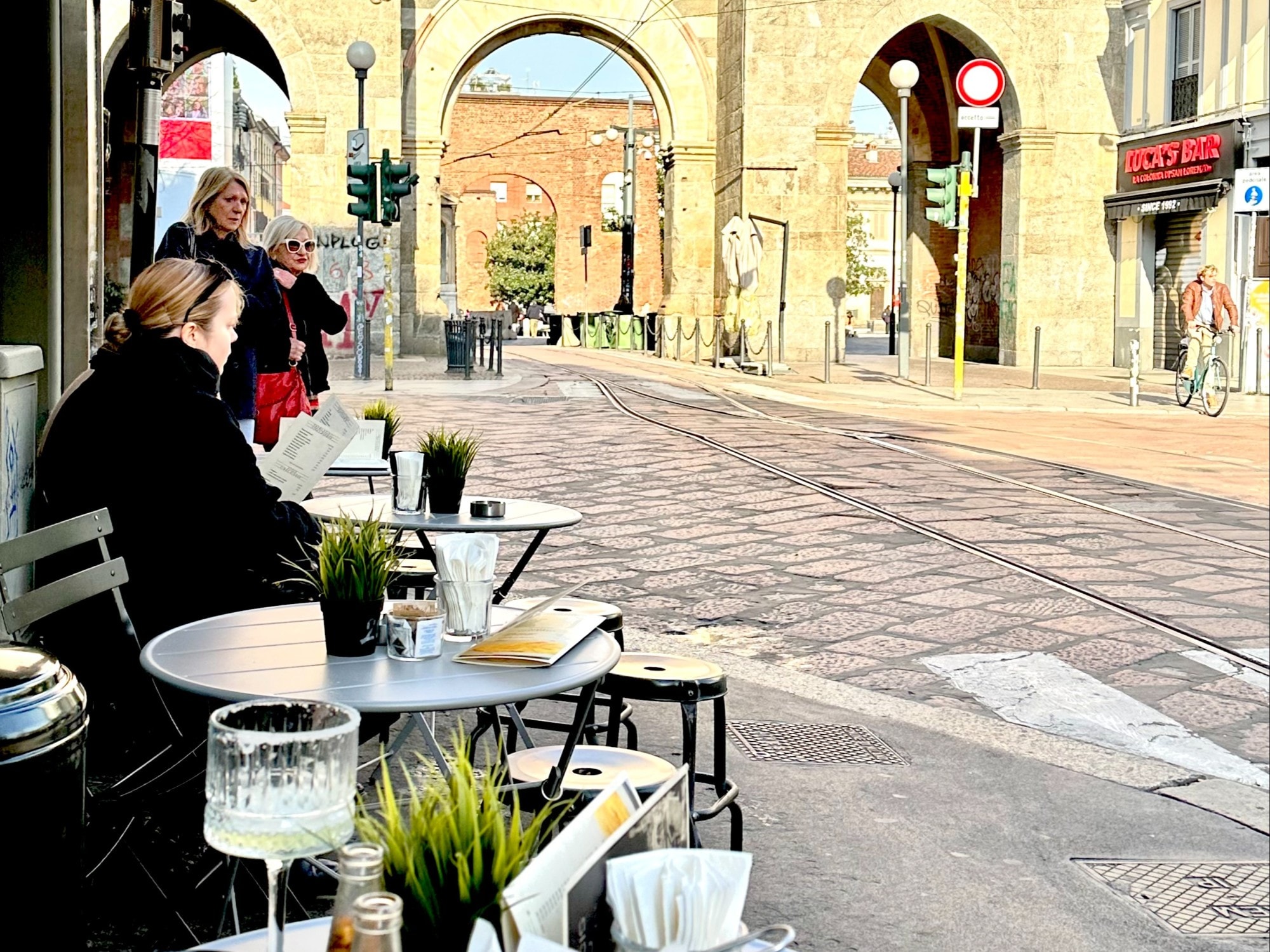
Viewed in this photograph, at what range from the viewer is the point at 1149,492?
10.7 m

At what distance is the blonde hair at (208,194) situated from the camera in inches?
247

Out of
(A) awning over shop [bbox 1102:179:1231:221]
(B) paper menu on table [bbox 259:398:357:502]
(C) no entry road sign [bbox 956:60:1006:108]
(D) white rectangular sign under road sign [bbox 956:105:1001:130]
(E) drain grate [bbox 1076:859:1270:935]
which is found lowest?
(E) drain grate [bbox 1076:859:1270:935]

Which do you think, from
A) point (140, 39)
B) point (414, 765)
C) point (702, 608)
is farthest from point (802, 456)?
point (414, 765)

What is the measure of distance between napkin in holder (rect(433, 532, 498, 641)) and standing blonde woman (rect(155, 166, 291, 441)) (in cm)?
340

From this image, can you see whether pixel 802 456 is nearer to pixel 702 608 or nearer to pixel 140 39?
pixel 702 608

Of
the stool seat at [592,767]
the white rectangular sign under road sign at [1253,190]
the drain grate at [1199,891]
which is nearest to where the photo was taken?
the stool seat at [592,767]

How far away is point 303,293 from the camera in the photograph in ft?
24.1

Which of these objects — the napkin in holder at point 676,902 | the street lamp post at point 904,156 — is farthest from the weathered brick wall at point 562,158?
the napkin in holder at point 676,902

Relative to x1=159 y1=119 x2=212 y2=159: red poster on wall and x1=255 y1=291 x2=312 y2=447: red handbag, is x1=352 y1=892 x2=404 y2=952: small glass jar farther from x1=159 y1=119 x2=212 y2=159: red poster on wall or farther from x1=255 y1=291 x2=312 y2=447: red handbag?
x1=159 y1=119 x2=212 y2=159: red poster on wall

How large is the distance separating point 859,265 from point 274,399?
59811mm

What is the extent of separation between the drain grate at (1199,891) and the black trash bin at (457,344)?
19284 millimetres

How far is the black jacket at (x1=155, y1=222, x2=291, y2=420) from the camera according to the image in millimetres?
6590

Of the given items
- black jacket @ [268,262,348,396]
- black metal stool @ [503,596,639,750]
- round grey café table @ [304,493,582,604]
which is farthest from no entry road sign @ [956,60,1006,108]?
black metal stool @ [503,596,639,750]

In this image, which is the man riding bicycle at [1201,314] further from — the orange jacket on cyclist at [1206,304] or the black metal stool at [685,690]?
the black metal stool at [685,690]
